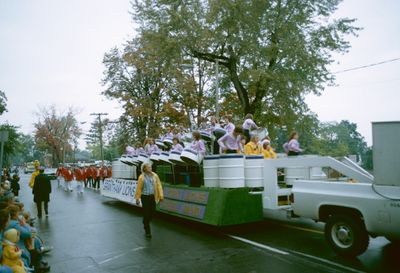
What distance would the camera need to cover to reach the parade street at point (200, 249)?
618cm

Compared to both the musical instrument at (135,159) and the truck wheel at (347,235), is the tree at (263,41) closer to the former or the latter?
the musical instrument at (135,159)

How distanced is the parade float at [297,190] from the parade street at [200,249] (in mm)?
423

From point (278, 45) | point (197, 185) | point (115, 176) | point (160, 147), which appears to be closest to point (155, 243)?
point (197, 185)

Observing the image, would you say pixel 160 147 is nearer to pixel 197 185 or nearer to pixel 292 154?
pixel 197 185

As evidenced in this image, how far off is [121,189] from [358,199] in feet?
35.3

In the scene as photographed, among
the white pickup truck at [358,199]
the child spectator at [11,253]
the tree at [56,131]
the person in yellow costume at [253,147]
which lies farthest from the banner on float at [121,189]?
the tree at [56,131]

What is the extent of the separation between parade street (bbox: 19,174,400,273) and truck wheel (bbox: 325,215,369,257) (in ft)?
0.60

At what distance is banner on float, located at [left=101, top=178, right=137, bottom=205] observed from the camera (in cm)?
1389

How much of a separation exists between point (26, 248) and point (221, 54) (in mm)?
18558

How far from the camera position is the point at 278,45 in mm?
20266

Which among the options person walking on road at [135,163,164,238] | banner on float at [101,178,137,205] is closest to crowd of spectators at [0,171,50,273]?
person walking on road at [135,163,164,238]

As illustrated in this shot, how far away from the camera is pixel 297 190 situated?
7098 mm

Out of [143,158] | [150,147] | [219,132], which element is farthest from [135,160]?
[219,132]

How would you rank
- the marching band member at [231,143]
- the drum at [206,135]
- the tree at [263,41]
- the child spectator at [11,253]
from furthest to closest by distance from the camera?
the tree at [263,41], the drum at [206,135], the marching band member at [231,143], the child spectator at [11,253]
